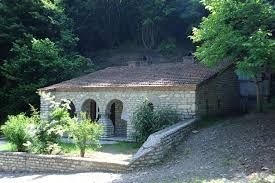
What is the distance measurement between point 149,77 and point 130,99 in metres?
1.94

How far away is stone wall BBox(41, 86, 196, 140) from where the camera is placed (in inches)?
677

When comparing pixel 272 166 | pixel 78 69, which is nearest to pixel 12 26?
pixel 78 69

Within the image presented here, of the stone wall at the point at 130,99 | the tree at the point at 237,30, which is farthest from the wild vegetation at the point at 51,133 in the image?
the tree at the point at 237,30

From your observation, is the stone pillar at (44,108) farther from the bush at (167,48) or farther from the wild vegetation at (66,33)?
the bush at (167,48)

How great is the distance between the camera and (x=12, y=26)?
2728 cm

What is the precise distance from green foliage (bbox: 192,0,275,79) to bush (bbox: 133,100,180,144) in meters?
2.92

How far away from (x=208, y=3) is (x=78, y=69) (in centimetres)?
1478

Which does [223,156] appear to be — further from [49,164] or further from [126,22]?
[126,22]

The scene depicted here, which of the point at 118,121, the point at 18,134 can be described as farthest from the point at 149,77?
the point at 18,134

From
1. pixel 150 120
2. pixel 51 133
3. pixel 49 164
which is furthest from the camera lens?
pixel 150 120

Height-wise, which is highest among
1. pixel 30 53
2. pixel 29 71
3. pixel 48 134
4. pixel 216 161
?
pixel 30 53

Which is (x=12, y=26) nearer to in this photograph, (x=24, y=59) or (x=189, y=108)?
(x=24, y=59)

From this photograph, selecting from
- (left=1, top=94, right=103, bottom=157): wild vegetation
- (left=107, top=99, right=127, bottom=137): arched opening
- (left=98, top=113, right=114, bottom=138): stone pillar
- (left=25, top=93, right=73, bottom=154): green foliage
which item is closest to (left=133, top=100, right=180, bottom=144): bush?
(left=1, top=94, right=103, bottom=157): wild vegetation

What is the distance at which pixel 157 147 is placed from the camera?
41.3ft
